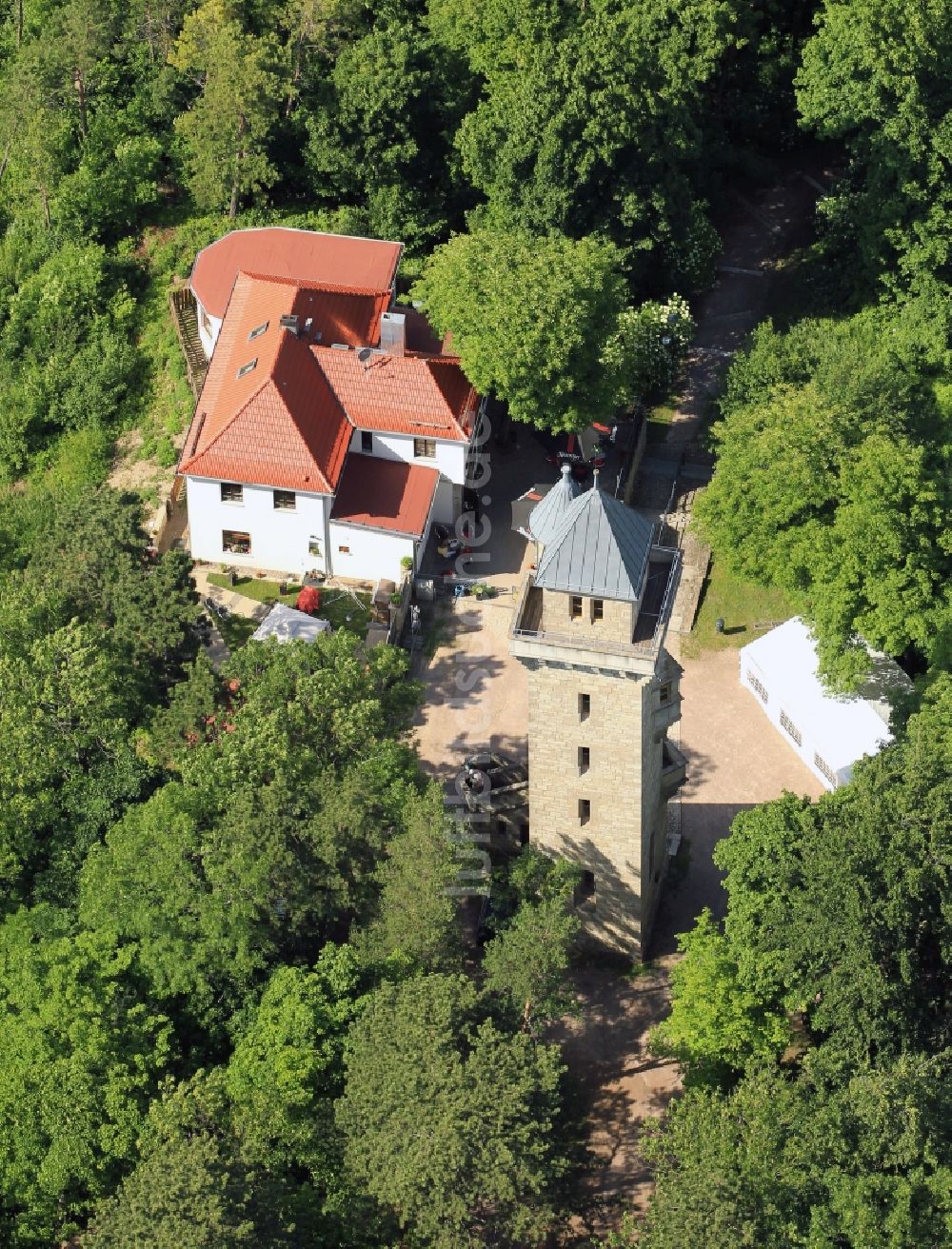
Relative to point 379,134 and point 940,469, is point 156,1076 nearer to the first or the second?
point 940,469

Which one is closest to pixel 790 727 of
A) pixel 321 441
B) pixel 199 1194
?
pixel 321 441

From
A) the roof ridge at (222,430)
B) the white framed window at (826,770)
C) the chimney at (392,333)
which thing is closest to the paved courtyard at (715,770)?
the white framed window at (826,770)

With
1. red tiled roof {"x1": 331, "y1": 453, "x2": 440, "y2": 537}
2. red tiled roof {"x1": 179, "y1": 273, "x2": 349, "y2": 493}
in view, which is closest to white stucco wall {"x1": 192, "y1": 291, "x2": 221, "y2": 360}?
red tiled roof {"x1": 179, "y1": 273, "x2": 349, "y2": 493}

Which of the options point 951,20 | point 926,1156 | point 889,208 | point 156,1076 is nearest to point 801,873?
point 926,1156

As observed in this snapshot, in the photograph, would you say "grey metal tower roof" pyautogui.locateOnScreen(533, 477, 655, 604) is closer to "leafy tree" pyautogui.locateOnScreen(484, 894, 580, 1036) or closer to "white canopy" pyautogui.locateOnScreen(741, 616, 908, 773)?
"leafy tree" pyautogui.locateOnScreen(484, 894, 580, 1036)

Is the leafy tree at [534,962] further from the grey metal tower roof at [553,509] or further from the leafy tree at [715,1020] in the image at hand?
the grey metal tower roof at [553,509]

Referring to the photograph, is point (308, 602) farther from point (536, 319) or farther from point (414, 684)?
point (536, 319)
